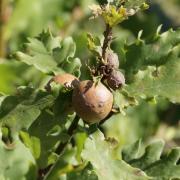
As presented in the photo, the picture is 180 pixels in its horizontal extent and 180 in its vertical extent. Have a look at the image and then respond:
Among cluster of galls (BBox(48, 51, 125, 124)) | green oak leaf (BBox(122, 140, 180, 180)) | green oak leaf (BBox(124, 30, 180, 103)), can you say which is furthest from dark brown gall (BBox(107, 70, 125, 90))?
green oak leaf (BBox(122, 140, 180, 180))

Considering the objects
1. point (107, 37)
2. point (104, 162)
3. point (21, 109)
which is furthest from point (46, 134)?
point (107, 37)

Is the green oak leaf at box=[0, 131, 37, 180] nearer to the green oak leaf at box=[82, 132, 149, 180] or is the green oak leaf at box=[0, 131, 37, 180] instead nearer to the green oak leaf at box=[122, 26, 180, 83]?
the green oak leaf at box=[82, 132, 149, 180]

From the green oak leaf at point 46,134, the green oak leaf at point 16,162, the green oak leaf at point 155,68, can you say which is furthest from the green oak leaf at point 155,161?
the green oak leaf at point 16,162

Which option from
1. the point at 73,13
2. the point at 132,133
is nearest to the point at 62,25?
the point at 73,13

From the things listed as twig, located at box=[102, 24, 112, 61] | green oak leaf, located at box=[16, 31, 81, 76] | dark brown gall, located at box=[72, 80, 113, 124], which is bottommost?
green oak leaf, located at box=[16, 31, 81, 76]

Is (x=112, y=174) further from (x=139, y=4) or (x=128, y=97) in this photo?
(x=139, y=4)

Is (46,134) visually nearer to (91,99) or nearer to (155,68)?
(91,99)
